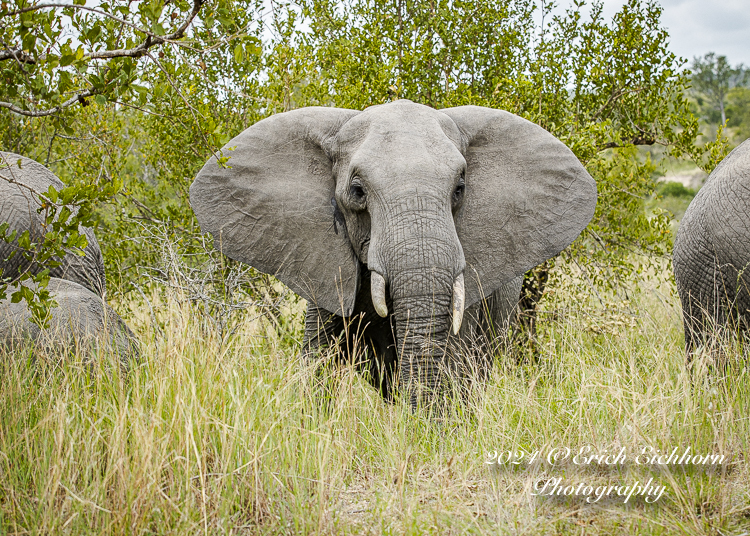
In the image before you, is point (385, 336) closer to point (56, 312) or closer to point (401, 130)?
point (401, 130)

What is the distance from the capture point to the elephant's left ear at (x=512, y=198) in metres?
5.16

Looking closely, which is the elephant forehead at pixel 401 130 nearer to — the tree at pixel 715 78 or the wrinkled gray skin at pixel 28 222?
the wrinkled gray skin at pixel 28 222

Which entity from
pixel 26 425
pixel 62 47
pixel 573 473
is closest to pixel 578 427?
pixel 573 473

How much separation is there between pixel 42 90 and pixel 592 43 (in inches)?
233

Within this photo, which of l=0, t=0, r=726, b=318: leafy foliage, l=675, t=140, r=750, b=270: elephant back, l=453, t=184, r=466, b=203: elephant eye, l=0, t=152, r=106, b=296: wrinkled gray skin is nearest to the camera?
l=453, t=184, r=466, b=203: elephant eye

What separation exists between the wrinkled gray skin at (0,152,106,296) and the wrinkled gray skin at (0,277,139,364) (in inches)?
17.7

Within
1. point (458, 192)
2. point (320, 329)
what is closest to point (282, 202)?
point (320, 329)

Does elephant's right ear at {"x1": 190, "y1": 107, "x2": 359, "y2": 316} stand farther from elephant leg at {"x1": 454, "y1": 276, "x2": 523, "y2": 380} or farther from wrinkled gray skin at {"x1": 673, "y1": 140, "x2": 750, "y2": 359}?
wrinkled gray skin at {"x1": 673, "y1": 140, "x2": 750, "y2": 359}

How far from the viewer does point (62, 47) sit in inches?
123

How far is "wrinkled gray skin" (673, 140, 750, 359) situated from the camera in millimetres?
5242

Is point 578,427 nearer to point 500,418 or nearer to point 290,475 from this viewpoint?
point 500,418

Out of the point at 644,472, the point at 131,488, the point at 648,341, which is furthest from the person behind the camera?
the point at 648,341

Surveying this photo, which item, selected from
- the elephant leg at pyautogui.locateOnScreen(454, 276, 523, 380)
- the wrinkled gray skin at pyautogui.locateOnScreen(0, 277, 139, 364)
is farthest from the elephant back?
the wrinkled gray skin at pyautogui.locateOnScreen(0, 277, 139, 364)

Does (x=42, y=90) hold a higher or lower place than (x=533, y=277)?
higher
